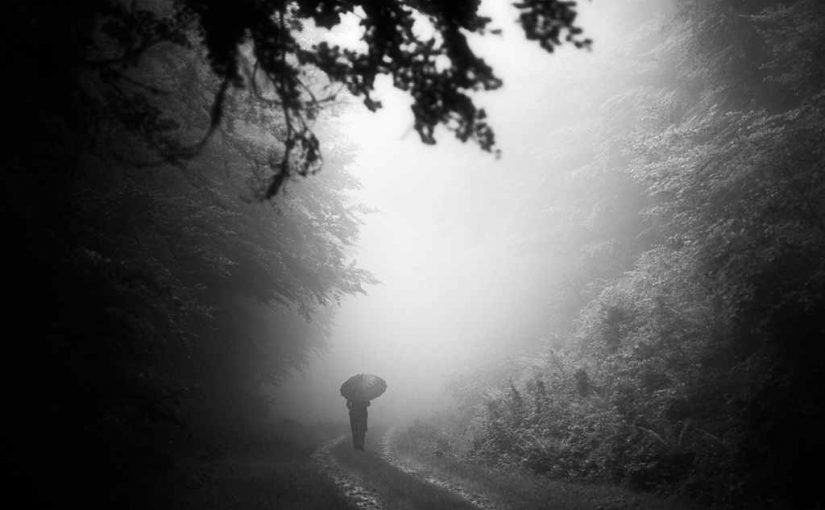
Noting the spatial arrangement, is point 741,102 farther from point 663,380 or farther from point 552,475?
point 552,475

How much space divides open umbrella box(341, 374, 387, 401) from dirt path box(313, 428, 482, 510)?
152 cm

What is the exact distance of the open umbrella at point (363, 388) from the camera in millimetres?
12969

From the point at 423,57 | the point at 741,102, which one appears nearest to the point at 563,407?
the point at 741,102

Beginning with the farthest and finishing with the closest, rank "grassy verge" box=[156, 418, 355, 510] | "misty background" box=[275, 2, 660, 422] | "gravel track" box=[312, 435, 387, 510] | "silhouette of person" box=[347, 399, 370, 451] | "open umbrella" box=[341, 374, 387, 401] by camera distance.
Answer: "misty background" box=[275, 2, 660, 422], "open umbrella" box=[341, 374, 387, 401], "silhouette of person" box=[347, 399, 370, 451], "gravel track" box=[312, 435, 387, 510], "grassy verge" box=[156, 418, 355, 510]

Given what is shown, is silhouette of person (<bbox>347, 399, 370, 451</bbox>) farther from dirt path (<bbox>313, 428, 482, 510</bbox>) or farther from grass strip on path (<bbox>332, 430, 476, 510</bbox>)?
grass strip on path (<bbox>332, 430, 476, 510</bbox>)

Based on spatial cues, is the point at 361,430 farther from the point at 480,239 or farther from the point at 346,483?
the point at 480,239

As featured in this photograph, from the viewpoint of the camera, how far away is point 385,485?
28.0ft

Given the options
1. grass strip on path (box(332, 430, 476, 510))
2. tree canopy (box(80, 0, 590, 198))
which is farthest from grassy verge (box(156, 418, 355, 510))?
tree canopy (box(80, 0, 590, 198))

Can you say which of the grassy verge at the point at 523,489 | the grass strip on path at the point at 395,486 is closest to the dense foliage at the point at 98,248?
the grass strip on path at the point at 395,486

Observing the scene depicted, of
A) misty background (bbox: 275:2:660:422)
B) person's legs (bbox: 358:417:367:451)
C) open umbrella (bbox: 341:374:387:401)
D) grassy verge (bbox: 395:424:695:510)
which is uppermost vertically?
misty background (bbox: 275:2:660:422)

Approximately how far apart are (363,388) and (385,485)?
4.69 metres

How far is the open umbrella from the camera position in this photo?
12969mm

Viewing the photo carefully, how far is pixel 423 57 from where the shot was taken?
389 cm

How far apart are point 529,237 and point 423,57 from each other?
69.3ft
